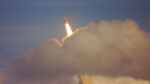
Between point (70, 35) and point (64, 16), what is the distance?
410 centimetres

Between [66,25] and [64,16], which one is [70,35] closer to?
[66,25]

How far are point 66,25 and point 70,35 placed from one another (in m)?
1.64

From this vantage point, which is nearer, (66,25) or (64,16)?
(64,16)

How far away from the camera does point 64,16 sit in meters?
32.2

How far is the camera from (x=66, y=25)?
34.6m

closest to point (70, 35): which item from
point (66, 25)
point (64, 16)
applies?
point (66, 25)

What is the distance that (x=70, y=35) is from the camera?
3581 centimetres

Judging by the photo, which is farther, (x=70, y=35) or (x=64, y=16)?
(x=70, y=35)

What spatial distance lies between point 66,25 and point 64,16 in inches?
101
